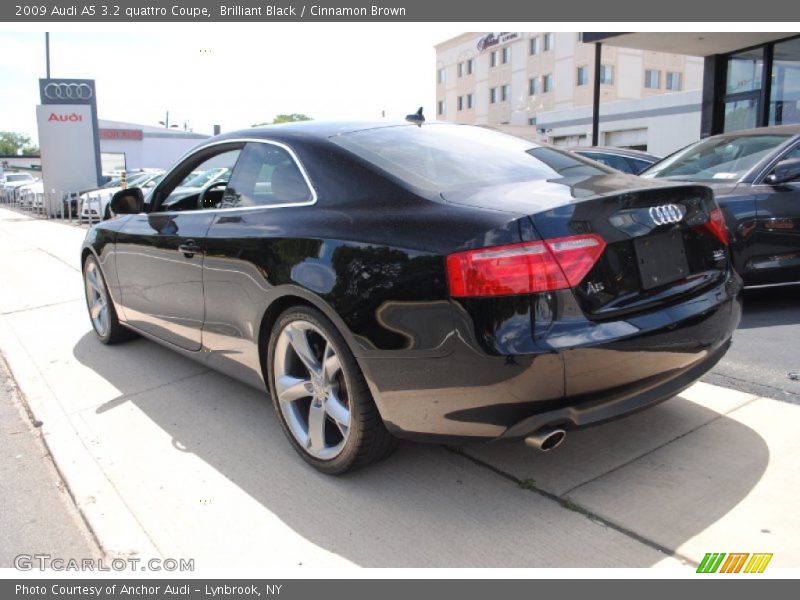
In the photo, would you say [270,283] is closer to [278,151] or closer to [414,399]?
[278,151]

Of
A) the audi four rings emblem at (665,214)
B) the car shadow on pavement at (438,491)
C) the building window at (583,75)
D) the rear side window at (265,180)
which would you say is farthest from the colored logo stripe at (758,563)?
the building window at (583,75)

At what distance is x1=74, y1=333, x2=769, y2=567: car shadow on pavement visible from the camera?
245cm

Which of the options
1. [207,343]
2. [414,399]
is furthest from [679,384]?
[207,343]

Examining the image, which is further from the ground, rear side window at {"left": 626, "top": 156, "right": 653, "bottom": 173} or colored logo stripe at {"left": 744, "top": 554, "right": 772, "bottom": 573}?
rear side window at {"left": 626, "top": 156, "right": 653, "bottom": 173}

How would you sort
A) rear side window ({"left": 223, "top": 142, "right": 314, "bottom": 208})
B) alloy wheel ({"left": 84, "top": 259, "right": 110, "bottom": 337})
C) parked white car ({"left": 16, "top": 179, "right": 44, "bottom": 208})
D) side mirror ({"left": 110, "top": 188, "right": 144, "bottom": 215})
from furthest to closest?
parked white car ({"left": 16, "top": 179, "right": 44, "bottom": 208}) → alloy wheel ({"left": 84, "top": 259, "right": 110, "bottom": 337}) → side mirror ({"left": 110, "top": 188, "right": 144, "bottom": 215}) → rear side window ({"left": 223, "top": 142, "right": 314, "bottom": 208})

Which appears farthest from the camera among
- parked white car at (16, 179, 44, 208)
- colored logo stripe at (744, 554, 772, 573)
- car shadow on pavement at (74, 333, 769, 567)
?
parked white car at (16, 179, 44, 208)

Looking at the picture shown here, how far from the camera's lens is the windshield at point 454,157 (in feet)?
9.41

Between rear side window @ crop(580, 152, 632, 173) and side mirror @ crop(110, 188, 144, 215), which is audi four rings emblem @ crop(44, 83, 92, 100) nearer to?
rear side window @ crop(580, 152, 632, 173)

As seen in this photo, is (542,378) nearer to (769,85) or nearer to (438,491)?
(438,491)

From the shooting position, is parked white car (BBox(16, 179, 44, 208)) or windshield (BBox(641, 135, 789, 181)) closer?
windshield (BBox(641, 135, 789, 181))

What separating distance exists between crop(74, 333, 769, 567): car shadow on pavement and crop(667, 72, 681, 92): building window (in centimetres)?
5824

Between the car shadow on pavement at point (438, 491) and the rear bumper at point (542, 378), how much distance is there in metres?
0.40

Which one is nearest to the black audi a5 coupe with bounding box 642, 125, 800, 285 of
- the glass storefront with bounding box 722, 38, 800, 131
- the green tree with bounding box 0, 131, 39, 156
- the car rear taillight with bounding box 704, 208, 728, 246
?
the car rear taillight with bounding box 704, 208, 728, 246

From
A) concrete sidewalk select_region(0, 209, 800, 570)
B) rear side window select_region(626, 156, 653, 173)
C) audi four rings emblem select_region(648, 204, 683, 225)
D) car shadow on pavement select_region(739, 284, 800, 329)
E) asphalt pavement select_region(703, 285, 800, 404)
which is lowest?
concrete sidewalk select_region(0, 209, 800, 570)
